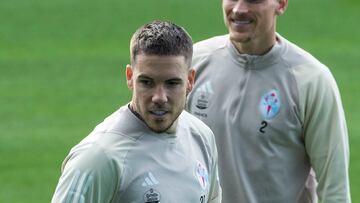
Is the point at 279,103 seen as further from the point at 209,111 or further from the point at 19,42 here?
the point at 19,42

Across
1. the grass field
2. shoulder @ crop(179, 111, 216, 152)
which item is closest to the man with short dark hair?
shoulder @ crop(179, 111, 216, 152)

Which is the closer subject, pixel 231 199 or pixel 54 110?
pixel 231 199

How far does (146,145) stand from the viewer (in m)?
5.60

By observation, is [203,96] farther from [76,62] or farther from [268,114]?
[76,62]

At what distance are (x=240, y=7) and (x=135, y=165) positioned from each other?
1.44 m

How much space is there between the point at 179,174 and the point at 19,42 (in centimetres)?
1200

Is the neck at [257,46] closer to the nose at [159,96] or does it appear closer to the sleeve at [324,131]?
the sleeve at [324,131]

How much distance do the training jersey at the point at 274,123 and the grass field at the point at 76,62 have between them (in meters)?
5.28

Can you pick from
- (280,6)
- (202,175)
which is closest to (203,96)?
(280,6)

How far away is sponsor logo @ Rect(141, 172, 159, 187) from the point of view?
5.50m

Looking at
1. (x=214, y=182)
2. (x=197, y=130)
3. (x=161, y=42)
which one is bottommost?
(x=214, y=182)

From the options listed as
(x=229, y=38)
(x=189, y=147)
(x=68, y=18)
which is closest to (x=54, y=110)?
(x=68, y=18)

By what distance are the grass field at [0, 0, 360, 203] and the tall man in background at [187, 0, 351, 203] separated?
5.28 m

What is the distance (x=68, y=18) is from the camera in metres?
18.6
